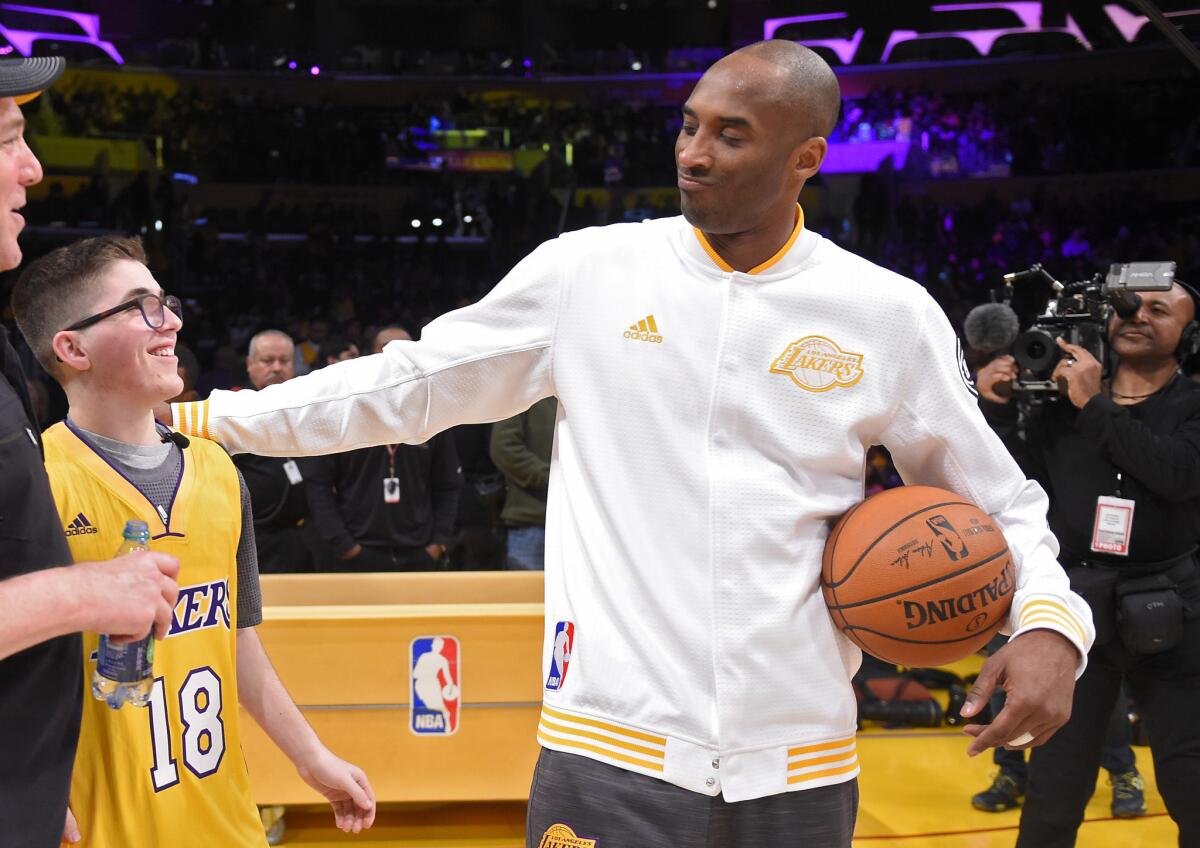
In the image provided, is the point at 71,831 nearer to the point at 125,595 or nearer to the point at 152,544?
the point at 152,544

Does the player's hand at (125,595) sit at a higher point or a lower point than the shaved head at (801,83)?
lower

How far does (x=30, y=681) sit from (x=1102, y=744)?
3.14m

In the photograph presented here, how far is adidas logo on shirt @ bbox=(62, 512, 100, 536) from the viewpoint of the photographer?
2.22 meters

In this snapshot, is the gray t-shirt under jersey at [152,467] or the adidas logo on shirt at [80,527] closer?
the adidas logo on shirt at [80,527]

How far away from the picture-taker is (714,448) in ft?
6.53

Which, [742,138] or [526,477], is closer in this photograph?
[742,138]

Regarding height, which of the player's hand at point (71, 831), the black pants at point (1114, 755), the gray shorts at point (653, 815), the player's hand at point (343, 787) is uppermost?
the gray shorts at point (653, 815)

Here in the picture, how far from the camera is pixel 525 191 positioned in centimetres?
1430

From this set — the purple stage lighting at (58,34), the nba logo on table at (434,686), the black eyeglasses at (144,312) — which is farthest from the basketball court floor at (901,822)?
the purple stage lighting at (58,34)

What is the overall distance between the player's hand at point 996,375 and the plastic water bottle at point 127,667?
3639 millimetres

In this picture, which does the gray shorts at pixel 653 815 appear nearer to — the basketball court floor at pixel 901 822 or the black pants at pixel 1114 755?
the basketball court floor at pixel 901 822

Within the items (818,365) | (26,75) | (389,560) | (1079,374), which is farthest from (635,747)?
(389,560)

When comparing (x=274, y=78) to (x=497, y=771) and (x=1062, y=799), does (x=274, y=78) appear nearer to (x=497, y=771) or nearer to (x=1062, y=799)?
(x=497, y=771)

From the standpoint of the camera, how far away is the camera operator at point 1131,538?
3.57 metres
